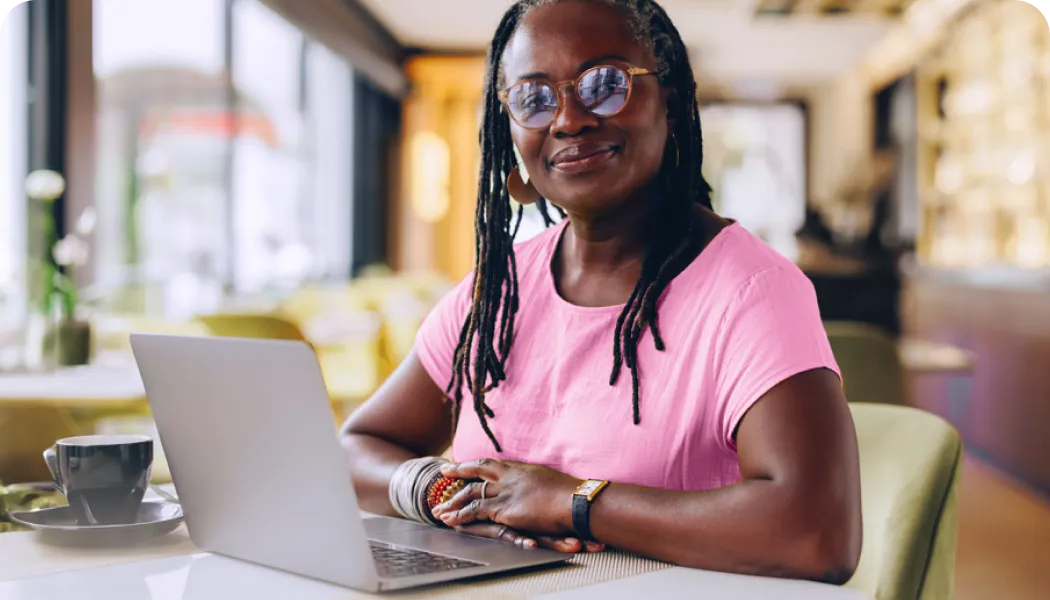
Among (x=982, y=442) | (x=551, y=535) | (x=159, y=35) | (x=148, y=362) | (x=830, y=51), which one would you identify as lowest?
(x=982, y=442)

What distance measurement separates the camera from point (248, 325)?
11.3 feet

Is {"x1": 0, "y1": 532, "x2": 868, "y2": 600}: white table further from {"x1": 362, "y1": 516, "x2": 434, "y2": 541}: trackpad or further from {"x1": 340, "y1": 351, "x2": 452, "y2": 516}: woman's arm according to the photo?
{"x1": 340, "y1": 351, "x2": 452, "y2": 516}: woman's arm

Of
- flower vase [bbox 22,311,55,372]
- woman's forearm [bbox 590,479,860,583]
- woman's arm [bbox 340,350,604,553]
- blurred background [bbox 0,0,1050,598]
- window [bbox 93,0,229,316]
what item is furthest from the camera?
window [bbox 93,0,229,316]

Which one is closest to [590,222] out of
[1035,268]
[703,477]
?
[703,477]

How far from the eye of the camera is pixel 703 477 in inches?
47.2

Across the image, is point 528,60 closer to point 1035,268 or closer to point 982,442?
point 1035,268

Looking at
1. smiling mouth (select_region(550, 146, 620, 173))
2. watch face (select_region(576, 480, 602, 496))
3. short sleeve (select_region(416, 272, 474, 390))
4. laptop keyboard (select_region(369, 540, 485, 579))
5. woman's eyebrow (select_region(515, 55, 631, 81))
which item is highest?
woman's eyebrow (select_region(515, 55, 631, 81))

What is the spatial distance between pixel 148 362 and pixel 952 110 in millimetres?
8571

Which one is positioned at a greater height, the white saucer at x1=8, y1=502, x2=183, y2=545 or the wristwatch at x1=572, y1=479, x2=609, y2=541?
the wristwatch at x1=572, y1=479, x2=609, y2=541

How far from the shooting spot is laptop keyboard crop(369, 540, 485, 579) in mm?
910

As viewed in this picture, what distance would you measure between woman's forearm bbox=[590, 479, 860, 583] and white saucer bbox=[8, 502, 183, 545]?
445 millimetres

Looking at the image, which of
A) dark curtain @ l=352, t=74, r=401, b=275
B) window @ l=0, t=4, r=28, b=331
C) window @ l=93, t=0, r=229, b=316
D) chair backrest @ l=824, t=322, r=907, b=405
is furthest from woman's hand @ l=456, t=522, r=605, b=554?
dark curtain @ l=352, t=74, r=401, b=275

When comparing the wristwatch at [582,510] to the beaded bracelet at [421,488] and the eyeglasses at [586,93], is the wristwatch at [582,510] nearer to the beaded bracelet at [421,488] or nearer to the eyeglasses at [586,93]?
the beaded bracelet at [421,488]

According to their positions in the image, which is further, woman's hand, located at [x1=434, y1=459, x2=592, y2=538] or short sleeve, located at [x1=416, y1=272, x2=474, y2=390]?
short sleeve, located at [x1=416, y1=272, x2=474, y2=390]
